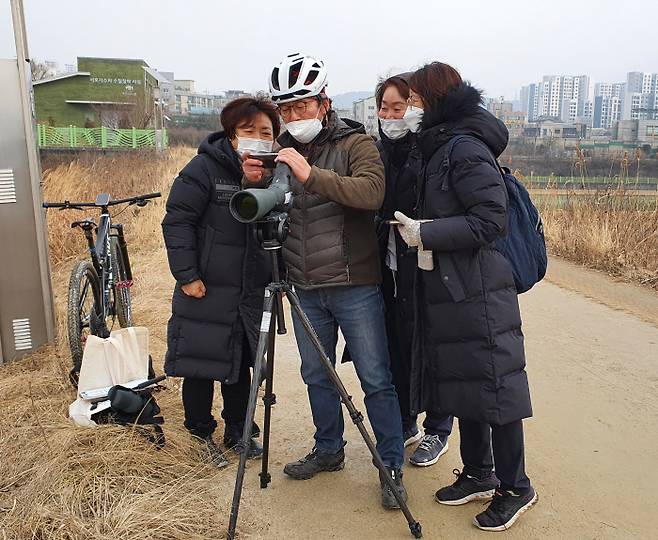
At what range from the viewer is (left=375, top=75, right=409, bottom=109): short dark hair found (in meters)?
2.89

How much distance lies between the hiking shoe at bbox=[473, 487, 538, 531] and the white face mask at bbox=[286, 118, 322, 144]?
67.4 inches

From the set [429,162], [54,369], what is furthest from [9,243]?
[429,162]

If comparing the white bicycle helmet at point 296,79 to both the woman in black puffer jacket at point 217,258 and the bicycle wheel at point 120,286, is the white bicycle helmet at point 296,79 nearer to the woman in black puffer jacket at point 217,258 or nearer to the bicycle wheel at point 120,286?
the woman in black puffer jacket at point 217,258

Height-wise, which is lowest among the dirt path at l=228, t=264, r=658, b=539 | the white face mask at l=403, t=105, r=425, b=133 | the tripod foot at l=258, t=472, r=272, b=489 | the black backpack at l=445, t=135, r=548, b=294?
the dirt path at l=228, t=264, r=658, b=539

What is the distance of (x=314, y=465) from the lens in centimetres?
320

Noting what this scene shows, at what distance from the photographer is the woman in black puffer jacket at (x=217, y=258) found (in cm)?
299

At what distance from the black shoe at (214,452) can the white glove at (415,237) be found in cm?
145

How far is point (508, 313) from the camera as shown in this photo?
256 centimetres

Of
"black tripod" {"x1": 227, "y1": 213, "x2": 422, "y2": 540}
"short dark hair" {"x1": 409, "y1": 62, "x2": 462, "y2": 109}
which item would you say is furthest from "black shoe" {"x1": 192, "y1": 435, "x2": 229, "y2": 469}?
"short dark hair" {"x1": 409, "y1": 62, "x2": 462, "y2": 109}

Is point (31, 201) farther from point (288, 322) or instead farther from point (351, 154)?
point (351, 154)

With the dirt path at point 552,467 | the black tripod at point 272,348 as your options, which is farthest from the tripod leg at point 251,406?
the dirt path at point 552,467

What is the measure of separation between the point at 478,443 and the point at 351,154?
4.55ft

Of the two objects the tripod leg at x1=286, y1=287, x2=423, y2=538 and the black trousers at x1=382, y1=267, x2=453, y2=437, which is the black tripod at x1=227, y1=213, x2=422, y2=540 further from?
the black trousers at x1=382, y1=267, x2=453, y2=437

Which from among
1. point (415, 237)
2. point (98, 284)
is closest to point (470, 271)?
point (415, 237)
